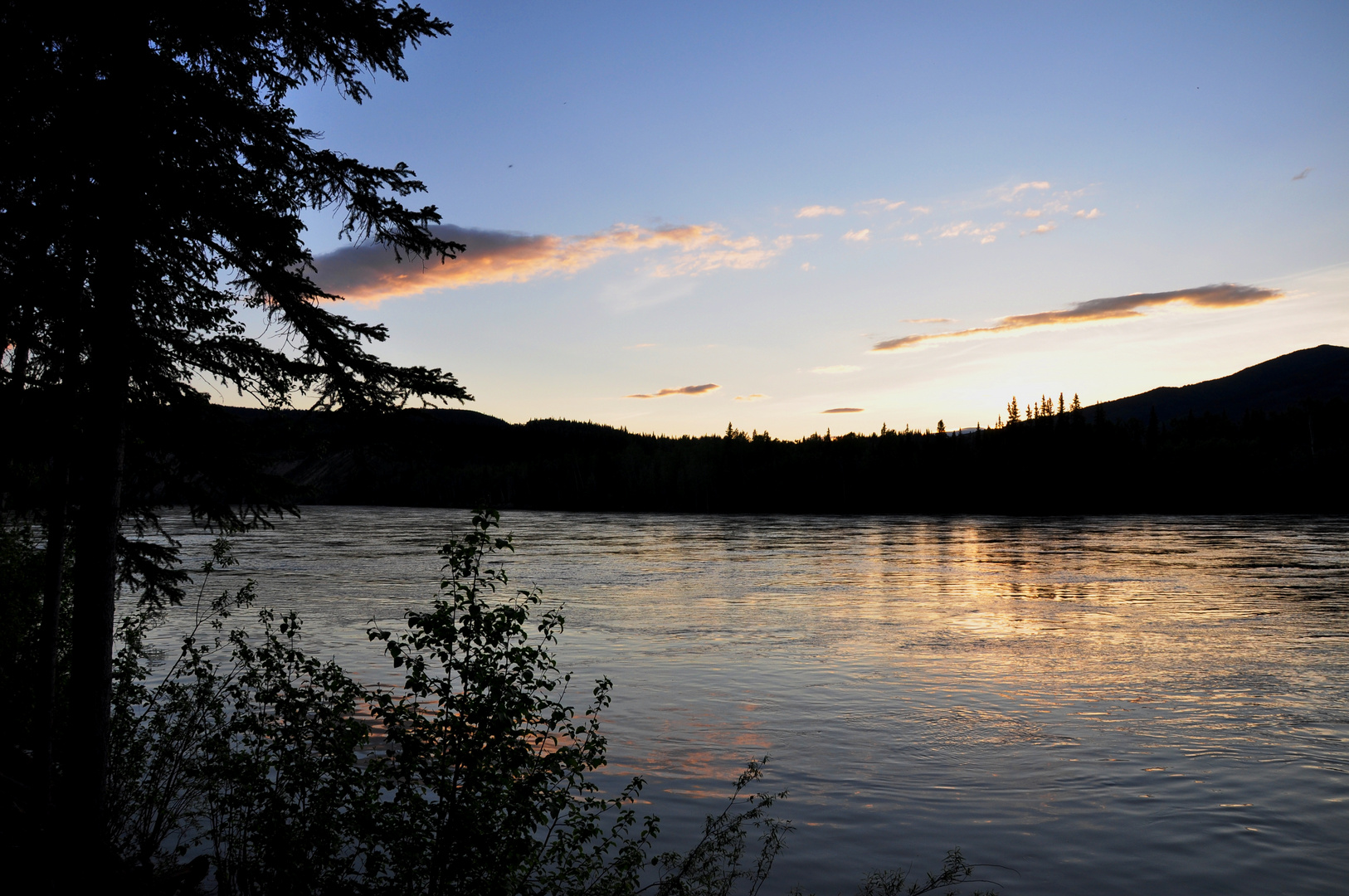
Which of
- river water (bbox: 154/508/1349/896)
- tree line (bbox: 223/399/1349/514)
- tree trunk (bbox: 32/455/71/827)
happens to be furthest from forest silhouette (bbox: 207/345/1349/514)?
tree trunk (bbox: 32/455/71/827)

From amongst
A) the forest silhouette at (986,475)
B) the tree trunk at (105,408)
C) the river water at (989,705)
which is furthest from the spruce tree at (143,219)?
the forest silhouette at (986,475)

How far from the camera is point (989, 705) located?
16.7 metres

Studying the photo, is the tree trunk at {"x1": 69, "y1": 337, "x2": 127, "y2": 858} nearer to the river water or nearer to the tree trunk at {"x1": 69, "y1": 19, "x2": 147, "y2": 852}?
the tree trunk at {"x1": 69, "y1": 19, "x2": 147, "y2": 852}

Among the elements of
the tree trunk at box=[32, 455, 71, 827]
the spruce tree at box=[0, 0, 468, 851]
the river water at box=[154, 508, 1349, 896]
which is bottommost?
the river water at box=[154, 508, 1349, 896]

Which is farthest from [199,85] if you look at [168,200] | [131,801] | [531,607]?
[531,607]

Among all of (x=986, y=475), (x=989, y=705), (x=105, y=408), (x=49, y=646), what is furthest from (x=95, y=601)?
Result: (x=986, y=475)

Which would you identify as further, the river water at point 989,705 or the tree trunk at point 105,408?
the river water at point 989,705

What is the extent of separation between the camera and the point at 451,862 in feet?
20.3

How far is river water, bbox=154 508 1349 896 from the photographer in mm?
10195

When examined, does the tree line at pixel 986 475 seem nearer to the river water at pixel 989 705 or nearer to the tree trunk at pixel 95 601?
the river water at pixel 989 705

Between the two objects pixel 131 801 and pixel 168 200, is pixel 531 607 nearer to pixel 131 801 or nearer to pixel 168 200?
pixel 131 801

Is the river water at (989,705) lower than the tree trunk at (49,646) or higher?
lower

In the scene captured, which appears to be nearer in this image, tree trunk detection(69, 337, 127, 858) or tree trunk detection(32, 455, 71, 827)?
tree trunk detection(69, 337, 127, 858)

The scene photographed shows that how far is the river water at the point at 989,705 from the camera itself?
10.2 m
